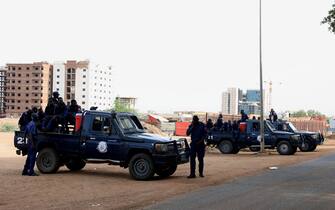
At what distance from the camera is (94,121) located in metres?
16.9

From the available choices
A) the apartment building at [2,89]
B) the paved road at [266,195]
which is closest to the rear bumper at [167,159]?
the paved road at [266,195]

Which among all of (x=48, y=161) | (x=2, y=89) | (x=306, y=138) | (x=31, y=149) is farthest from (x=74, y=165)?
(x=2, y=89)

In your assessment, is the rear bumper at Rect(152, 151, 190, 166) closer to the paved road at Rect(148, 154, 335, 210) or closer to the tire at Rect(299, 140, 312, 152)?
the paved road at Rect(148, 154, 335, 210)

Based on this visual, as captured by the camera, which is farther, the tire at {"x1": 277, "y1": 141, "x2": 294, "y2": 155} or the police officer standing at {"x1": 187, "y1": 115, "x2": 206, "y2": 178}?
the tire at {"x1": 277, "y1": 141, "x2": 294, "y2": 155}

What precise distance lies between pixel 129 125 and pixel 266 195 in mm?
6080

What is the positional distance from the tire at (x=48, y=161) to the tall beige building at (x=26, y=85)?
12209 centimetres

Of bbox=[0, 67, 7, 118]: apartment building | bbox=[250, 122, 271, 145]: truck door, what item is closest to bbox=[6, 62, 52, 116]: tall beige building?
bbox=[0, 67, 7, 118]: apartment building

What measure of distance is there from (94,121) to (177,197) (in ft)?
18.8

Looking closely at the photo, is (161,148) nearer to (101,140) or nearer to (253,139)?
(101,140)

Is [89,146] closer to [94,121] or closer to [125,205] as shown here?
[94,121]

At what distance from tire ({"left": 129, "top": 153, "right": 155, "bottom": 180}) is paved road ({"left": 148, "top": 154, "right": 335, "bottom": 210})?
2404 mm

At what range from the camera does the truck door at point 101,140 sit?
16469mm

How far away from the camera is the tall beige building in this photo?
457ft

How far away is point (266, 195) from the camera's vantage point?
12320 mm
